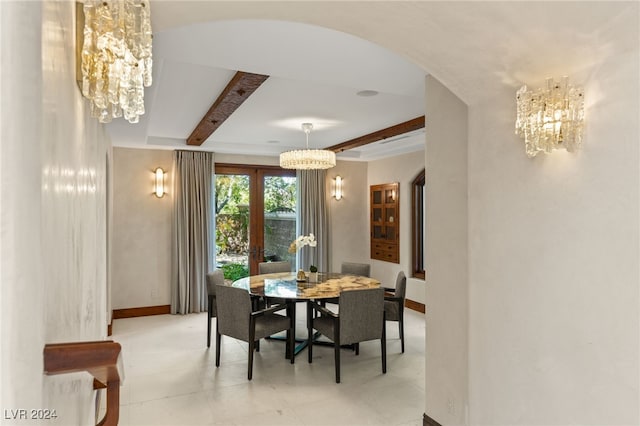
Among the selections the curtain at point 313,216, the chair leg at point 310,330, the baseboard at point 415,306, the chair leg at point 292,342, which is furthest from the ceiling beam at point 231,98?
the baseboard at point 415,306

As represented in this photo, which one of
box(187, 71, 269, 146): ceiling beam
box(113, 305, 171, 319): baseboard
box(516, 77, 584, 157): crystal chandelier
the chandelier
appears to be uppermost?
box(187, 71, 269, 146): ceiling beam

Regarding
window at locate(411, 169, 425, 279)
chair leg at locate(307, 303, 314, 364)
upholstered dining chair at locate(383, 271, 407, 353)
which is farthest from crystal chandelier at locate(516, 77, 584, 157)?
window at locate(411, 169, 425, 279)

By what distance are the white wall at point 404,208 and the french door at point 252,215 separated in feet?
5.56

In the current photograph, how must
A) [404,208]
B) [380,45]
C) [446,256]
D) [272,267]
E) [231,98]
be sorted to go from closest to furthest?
1. [380,45]
2. [446,256]
3. [231,98]
4. [272,267]
5. [404,208]

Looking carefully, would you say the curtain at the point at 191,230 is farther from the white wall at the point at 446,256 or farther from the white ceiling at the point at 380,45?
the white wall at the point at 446,256

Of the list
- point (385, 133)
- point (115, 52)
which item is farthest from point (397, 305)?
point (115, 52)

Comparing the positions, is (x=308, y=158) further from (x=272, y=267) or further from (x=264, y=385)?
(x=264, y=385)

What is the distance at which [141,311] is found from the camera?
19.8 ft

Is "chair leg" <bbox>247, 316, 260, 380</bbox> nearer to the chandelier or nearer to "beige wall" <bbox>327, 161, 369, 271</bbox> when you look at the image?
the chandelier

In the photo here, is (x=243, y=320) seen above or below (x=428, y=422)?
above

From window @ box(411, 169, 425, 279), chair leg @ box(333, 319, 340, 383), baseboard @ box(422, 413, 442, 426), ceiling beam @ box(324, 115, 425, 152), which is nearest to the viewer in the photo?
baseboard @ box(422, 413, 442, 426)

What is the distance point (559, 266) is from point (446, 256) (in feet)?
3.19

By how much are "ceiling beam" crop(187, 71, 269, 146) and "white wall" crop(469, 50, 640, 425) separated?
1.63 meters

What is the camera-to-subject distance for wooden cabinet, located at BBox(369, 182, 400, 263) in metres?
6.92
